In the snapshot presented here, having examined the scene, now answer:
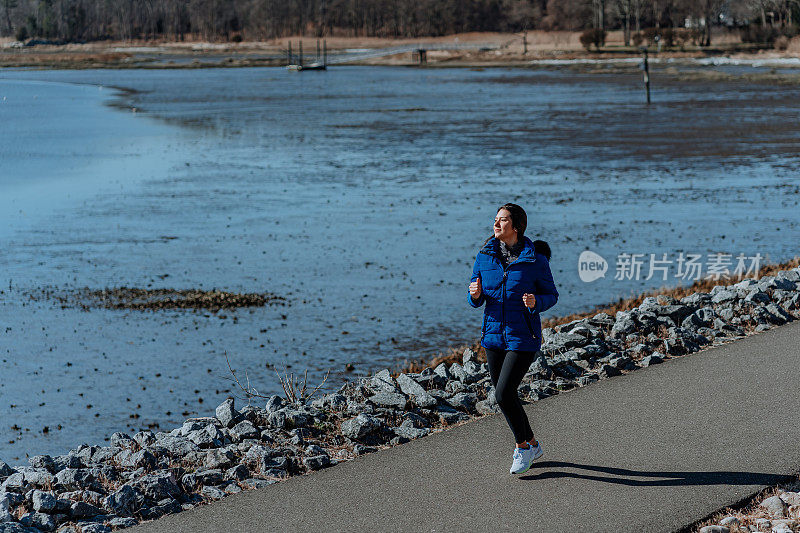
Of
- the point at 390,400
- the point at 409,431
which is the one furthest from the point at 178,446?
the point at 390,400

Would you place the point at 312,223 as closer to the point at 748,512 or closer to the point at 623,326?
the point at 623,326

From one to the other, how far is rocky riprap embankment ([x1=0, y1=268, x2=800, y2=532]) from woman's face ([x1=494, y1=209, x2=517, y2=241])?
2.08 metres

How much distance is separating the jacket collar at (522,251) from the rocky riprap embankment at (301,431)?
1925mm

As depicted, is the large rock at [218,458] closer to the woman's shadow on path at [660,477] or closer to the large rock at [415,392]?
the large rock at [415,392]

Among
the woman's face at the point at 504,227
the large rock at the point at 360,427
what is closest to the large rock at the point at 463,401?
the large rock at the point at 360,427

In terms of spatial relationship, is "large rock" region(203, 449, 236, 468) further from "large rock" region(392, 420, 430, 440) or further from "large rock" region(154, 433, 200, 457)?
"large rock" region(392, 420, 430, 440)

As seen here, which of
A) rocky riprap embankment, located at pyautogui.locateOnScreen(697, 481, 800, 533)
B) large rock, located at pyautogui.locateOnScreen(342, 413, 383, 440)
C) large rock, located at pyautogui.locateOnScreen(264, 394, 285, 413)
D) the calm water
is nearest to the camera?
rocky riprap embankment, located at pyautogui.locateOnScreen(697, 481, 800, 533)

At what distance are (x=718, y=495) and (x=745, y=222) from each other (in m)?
15.1

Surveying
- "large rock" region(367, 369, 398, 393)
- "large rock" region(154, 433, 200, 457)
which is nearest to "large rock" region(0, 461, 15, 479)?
"large rock" region(154, 433, 200, 457)

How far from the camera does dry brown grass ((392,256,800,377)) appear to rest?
11637mm

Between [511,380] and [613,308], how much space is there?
7.33 metres

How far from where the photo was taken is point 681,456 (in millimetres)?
7195

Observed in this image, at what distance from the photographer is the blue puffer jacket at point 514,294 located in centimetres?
661

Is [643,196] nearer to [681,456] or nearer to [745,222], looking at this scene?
[745,222]
